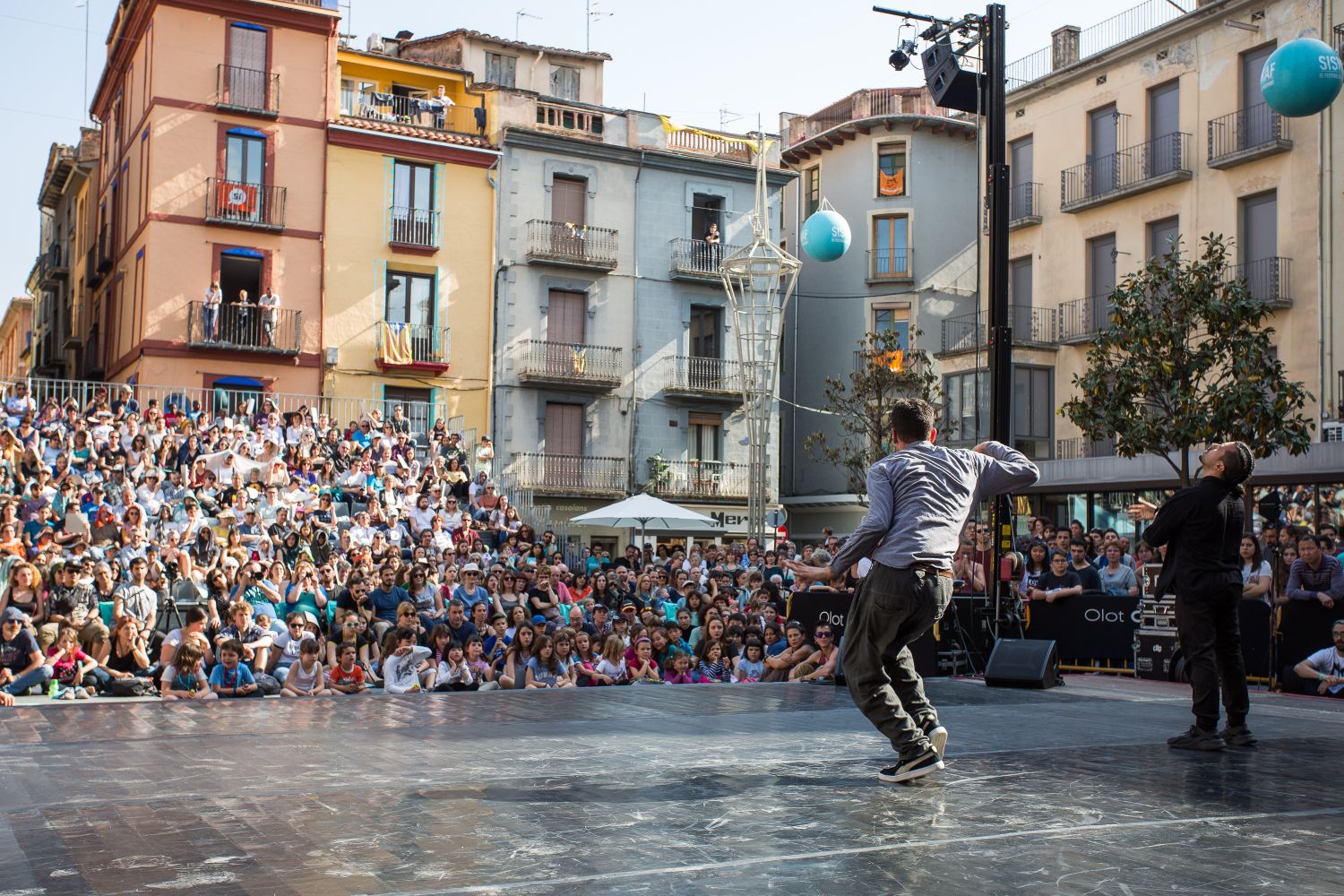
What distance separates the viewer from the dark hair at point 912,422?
6578 millimetres

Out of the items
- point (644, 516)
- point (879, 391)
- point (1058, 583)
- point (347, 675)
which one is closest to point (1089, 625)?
point (1058, 583)

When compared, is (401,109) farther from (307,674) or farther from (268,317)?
(307,674)

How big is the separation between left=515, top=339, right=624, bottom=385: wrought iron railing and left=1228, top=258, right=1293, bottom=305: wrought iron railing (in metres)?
14.3

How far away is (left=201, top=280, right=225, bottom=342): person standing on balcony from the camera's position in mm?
28906

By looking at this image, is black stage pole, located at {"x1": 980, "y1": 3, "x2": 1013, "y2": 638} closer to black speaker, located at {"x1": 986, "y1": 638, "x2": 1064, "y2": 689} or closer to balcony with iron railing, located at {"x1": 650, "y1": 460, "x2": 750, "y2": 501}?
black speaker, located at {"x1": 986, "y1": 638, "x2": 1064, "y2": 689}

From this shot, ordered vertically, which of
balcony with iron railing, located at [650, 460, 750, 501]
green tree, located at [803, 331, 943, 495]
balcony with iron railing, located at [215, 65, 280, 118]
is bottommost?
balcony with iron railing, located at [650, 460, 750, 501]

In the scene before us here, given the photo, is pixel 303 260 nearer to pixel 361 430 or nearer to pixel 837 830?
pixel 361 430

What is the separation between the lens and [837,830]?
5.25 m

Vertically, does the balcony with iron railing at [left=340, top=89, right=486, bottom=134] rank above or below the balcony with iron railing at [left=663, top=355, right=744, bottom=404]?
above

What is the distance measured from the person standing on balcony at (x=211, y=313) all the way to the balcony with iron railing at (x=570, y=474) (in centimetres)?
733

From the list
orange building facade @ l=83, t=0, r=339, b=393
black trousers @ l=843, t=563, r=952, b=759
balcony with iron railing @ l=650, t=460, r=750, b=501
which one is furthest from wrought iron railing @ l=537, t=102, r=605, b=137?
black trousers @ l=843, t=563, r=952, b=759

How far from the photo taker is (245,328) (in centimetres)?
2956

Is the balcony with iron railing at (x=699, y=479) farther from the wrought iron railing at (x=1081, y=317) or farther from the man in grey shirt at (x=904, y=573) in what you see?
the man in grey shirt at (x=904, y=573)

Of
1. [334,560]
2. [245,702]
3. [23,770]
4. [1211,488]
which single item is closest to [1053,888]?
[1211,488]
